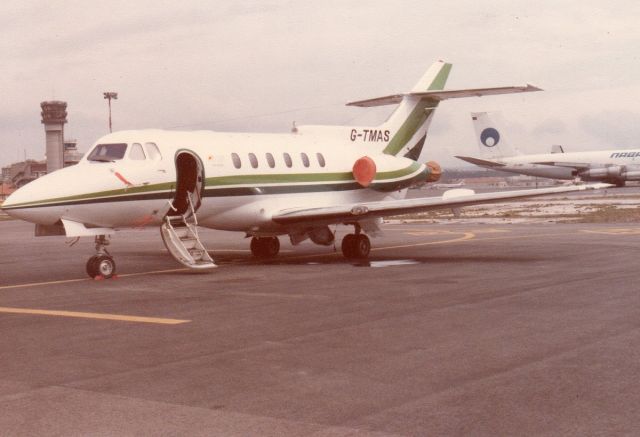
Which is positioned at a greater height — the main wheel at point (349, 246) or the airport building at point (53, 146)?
the airport building at point (53, 146)

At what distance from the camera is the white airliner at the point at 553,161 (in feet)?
284

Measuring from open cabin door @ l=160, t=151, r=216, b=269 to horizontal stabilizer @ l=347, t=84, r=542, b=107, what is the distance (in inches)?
348

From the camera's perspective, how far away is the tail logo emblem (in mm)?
100188

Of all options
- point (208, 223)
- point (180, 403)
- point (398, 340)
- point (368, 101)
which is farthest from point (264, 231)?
point (180, 403)

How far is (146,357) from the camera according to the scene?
30.0ft

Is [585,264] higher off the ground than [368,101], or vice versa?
[368,101]

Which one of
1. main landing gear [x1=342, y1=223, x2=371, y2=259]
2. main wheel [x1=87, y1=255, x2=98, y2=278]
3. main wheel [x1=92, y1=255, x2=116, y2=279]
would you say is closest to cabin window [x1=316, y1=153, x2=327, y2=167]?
main landing gear [x1=342, y1=223, x2=371, y2=259]

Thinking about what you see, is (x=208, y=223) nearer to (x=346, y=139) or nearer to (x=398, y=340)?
(x=346, y=139)

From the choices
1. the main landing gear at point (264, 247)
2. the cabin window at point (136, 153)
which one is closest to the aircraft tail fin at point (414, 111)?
the main landing gear at point (264, 247)

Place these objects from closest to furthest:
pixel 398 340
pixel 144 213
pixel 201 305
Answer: pixel 398 340 → pixel 201 305 → pixel 144 213

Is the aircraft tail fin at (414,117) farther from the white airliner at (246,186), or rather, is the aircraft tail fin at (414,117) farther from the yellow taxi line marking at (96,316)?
the yellow taxi line marking at (96,316)

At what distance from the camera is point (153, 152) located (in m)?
19.1

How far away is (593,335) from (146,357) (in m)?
5.59

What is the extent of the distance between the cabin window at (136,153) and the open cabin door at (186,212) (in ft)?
2.96
